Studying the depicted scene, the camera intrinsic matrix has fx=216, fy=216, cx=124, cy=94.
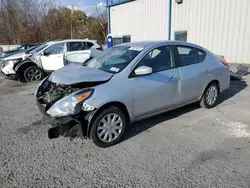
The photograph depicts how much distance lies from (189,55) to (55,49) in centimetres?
615

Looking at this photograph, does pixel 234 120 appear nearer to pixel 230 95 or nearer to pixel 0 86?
pixel 230 95

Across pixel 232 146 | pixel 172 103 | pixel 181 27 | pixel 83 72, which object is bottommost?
pixel 232 146

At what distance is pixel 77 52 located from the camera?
29.1 ft

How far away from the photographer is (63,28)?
100 ft

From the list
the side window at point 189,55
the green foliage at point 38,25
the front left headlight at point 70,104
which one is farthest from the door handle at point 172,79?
the green foliage at point 38,25

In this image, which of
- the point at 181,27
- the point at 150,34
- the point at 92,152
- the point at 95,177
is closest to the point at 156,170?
the point at 95,177

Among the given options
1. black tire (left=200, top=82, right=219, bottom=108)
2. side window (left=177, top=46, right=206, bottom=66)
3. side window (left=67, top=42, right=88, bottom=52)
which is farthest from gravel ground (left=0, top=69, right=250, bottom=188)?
side window (left=67, top=42, right=88, bottom=52)

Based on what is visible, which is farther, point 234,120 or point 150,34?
point 150,34

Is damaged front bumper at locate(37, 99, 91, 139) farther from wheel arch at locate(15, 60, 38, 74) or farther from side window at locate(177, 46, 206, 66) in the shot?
wheel arch at locate(15, 60, 38, 74)

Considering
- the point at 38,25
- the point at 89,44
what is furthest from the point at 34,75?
the point at 38,25

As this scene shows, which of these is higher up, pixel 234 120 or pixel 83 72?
pixel 83 72

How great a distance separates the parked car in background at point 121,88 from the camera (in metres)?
3.09

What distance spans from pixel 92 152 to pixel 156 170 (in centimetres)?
A: 100

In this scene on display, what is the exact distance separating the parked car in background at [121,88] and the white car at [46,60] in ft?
15.0
